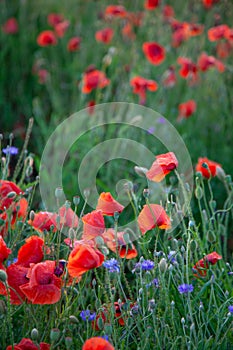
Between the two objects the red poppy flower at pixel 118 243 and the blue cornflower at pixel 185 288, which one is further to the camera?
the red poppy flower at pixel 118 243

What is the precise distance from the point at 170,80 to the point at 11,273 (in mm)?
2050

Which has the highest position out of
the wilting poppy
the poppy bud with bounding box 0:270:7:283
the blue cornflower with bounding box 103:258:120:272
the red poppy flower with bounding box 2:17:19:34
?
the poppy bud with bounding box 0:270:7:283

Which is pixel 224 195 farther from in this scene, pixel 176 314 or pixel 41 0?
pixel 41 0

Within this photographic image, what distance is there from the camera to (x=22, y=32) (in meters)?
4.07

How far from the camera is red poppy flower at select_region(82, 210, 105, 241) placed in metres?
1.45

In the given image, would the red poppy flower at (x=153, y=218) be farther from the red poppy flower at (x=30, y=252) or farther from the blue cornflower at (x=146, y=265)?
the red poppy flower at (x=30, y=252)

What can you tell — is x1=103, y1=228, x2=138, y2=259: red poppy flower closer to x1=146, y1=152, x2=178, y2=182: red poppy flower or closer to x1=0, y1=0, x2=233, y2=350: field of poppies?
x1=0, y1=0, x2=233, y2=350: field of poppies

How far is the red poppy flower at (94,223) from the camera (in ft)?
4.76

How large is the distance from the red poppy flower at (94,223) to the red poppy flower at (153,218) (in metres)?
0.11

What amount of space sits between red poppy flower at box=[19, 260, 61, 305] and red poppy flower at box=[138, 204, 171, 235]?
0.28 m

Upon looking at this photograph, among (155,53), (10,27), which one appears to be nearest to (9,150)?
(155,53)

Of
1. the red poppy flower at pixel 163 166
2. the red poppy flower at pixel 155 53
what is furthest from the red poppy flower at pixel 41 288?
the red poppy flower at pixel 155 53

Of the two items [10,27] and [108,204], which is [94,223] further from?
[10,27]

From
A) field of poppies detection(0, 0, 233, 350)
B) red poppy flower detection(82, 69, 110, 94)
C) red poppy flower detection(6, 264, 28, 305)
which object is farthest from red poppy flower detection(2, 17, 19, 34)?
red poppy flower detection(6, 264, 28, 305)
